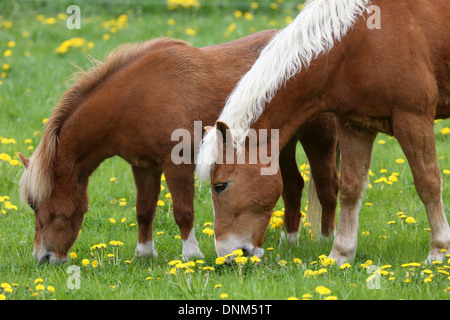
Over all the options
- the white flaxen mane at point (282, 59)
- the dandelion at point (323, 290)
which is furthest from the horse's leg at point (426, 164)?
the dandelion at point (323, 290)

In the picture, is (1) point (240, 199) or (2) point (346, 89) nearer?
(1) point (240, 199)

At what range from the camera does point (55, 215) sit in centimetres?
573

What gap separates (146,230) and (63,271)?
3.00ft

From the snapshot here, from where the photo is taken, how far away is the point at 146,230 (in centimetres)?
605

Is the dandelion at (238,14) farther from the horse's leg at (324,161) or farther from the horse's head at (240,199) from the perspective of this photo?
the horse's head at (240,199)

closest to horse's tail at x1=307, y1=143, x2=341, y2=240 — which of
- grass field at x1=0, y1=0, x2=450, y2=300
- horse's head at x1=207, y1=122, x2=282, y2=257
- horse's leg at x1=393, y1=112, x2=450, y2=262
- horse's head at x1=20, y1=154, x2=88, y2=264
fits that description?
grass field at x1=0, y1=0, x2=450, y2=300

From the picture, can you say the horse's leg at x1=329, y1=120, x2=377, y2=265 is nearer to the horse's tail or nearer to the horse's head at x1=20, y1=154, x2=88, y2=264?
the horse's tail

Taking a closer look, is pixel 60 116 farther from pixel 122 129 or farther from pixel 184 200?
pixel 184 200

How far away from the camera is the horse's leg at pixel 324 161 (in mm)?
6113

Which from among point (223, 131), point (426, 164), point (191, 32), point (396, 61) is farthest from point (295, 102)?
point (191, 32)

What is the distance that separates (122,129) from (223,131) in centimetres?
115

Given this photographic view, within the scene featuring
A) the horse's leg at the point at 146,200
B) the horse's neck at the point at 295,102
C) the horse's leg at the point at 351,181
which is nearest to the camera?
the horse's neck at the point at 295,102

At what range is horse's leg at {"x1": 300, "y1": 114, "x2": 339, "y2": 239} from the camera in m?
6.11

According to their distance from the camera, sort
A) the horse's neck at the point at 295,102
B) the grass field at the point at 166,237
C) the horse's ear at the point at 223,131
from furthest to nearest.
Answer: the horse's neck at the point at 295,102 < the horse's ear at the point at 223,131 < the grass field at the point at 166,237
